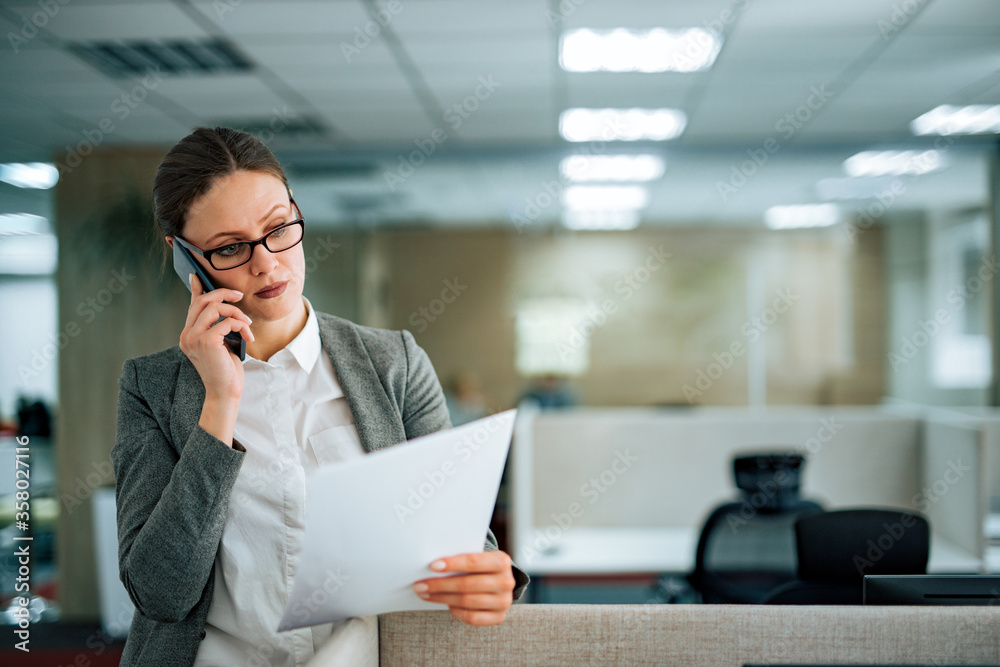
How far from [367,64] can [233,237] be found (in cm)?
240

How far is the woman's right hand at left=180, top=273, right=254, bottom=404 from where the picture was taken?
33.8 inches

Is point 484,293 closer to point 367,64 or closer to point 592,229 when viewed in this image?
point 592,229

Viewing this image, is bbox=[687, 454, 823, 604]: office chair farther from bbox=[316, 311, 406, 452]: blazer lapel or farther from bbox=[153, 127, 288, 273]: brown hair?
bbox=[153, 127, 288, 273]: brown hair

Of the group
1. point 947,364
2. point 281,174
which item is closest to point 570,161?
point 947,364

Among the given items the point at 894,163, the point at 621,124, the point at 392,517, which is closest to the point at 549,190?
the point at 621,124

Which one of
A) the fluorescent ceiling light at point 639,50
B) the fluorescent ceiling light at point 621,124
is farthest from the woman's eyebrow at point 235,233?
the fluorescent ceiling light at point 621,124

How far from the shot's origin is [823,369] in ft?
18.9

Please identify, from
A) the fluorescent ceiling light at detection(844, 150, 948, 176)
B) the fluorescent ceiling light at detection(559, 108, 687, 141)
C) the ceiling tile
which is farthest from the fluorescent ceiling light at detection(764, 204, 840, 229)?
the ceiling tile

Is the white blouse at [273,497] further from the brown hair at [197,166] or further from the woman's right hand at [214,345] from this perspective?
the brown hair at [197,166]

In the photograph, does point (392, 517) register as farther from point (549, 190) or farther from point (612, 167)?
point (549, 190)

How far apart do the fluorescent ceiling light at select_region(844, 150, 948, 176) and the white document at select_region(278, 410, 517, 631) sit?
183 inches

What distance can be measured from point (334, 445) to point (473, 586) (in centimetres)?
33

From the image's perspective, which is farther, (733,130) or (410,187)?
(410,187)

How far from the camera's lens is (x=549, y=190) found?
203 inches
